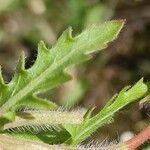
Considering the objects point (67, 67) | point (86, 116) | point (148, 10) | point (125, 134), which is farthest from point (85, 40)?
point (148, 10)

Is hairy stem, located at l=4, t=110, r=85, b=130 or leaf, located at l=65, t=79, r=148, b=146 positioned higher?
hairy stem, located at l=4, t=110, r=85, b=130

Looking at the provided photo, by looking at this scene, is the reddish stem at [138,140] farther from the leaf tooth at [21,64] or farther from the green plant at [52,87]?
the leaf tooth at [21,64]

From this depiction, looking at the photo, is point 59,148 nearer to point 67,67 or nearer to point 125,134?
point 67,67

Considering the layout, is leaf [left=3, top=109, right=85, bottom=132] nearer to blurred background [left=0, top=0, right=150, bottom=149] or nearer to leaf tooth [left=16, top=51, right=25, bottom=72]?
leaf tooth [left=16, top=51, right=25, bottom=72]

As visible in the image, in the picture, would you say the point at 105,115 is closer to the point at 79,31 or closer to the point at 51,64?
the point at 51,64

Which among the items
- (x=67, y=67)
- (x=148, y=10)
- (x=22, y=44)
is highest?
(x=67, y=67)

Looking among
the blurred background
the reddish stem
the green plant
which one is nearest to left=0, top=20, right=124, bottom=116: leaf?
the green plant

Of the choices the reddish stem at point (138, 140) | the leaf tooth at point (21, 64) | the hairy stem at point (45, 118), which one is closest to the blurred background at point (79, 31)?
the hairy stem at point (45, 118)
